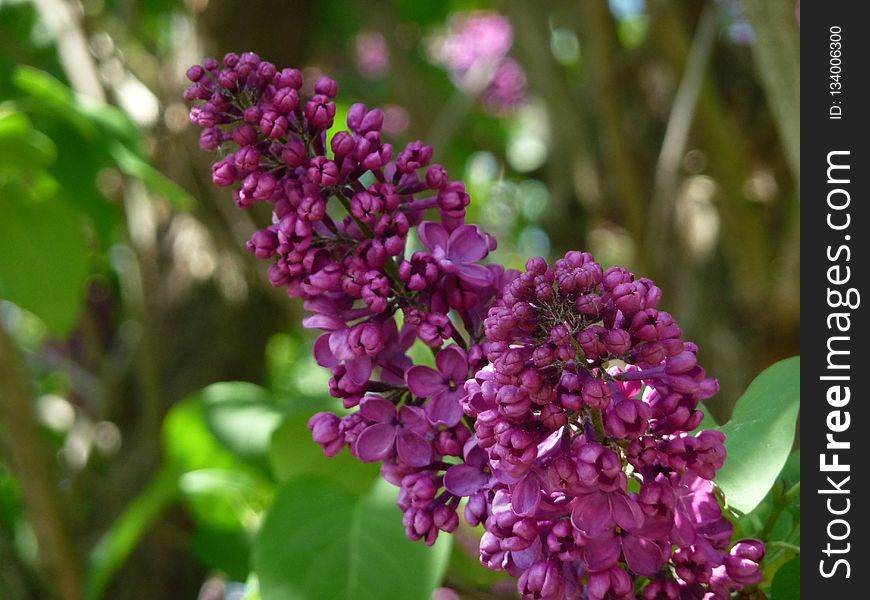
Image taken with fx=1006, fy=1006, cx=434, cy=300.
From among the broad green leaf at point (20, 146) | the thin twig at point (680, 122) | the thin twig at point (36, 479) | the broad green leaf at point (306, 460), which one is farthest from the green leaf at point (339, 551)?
the thin twig at point (680, 122)

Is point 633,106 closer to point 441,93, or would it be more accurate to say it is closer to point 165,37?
point 441,93

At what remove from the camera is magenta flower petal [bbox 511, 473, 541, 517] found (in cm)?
52

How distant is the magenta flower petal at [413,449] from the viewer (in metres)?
0.60

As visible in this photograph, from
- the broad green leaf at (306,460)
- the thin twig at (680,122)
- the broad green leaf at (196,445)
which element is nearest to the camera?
the broad green leaf at (306,460)

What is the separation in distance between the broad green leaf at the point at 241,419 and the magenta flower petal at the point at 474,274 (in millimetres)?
582

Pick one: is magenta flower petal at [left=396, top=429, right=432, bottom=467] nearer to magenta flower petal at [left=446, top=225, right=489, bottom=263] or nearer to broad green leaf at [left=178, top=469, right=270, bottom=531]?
magenta flower petal at [left=446, top=225, right=489, bottom=263]

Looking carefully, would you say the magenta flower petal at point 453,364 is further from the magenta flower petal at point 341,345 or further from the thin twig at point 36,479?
the thin twig at point 36,479

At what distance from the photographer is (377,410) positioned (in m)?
0.61

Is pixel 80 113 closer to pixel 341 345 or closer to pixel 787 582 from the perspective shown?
pixel 341 345
